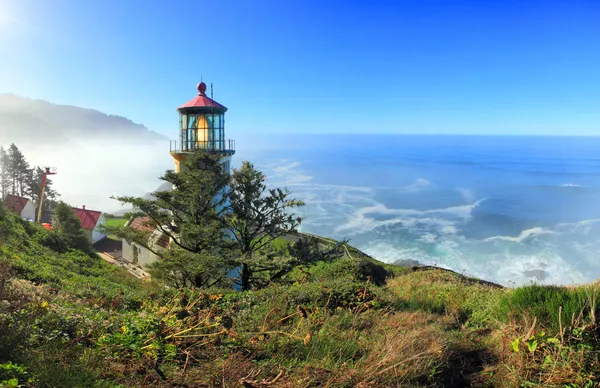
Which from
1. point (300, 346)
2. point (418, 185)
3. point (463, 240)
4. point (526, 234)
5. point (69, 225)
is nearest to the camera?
point (300, 346)

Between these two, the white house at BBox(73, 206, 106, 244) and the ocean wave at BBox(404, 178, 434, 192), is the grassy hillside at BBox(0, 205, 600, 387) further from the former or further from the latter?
the ocean wave at BBox(404, 178, 434, 192)

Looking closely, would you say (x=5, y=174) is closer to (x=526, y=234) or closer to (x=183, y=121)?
(x=183, y=121)

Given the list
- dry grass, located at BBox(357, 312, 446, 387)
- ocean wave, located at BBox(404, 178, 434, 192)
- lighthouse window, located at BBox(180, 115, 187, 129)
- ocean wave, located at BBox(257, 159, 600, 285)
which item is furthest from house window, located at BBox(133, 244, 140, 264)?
ocean wave, located at BBox(404, 178, 434, 192)

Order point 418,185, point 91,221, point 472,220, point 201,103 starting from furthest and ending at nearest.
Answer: point 418,185, point 472,220, point 91,221, point 201,103

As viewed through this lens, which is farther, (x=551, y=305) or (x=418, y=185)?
(x=418, y=185)

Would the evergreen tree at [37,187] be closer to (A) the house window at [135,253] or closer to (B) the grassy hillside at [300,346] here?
(A) the house window at [135,253]

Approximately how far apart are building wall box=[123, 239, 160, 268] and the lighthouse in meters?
5.81

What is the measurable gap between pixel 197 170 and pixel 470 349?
8445 mm

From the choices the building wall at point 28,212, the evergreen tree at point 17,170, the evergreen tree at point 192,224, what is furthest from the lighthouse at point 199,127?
the evergreen tree at point 17,170

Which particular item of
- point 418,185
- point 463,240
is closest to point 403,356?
point 463,240

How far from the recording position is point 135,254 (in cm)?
1845

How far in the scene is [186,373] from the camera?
3033mm

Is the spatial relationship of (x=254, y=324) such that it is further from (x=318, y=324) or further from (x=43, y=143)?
(x=43, y=143)

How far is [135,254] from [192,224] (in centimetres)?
1044
